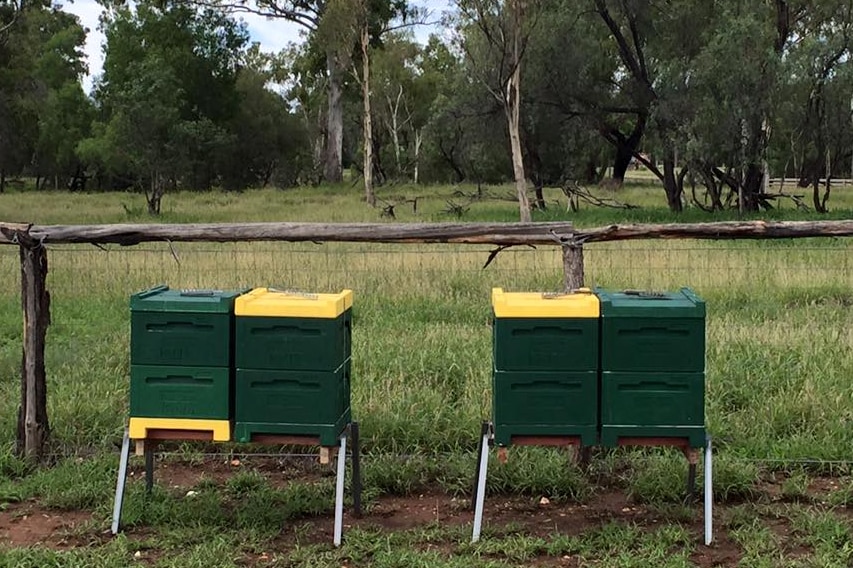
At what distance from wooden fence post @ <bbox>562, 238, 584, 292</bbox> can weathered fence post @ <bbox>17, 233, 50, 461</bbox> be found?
11.0 feet

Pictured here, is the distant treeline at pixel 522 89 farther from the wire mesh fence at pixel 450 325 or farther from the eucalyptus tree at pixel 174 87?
the wire mesh fence at pixel 450 325

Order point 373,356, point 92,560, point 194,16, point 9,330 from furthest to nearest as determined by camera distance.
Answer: point 194,16, point 9,330, point 373,356, point 92,560

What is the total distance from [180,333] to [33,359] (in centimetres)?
163

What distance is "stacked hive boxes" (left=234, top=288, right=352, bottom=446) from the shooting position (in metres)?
4.79

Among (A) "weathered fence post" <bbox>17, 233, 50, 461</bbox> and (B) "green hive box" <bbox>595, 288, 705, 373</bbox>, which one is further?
(A) "weathered fence post" <bbox>17, 233, 50, 461</bbox>

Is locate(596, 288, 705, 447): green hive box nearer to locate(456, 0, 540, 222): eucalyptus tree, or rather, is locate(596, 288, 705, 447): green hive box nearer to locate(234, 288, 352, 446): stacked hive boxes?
locate(234, 288, 352, 446): stacked hive boxes

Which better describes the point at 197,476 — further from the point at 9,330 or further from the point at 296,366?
the point at 9,330

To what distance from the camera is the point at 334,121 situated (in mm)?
48031

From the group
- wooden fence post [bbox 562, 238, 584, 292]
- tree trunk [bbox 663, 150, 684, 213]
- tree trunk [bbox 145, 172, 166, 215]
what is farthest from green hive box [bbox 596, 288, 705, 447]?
tree trunk [bbox 145, 172, 166, 215]

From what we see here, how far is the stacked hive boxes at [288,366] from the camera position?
479 cm

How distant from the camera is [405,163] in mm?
63312

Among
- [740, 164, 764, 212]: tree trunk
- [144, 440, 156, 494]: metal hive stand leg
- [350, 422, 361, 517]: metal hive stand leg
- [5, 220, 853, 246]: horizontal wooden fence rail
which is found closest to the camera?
[350, 422, 361, 517]: metal hive stand leg

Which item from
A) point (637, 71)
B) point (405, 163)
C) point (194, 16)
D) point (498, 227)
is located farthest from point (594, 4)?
point (405, 163)

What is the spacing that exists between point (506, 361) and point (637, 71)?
1091 inches
